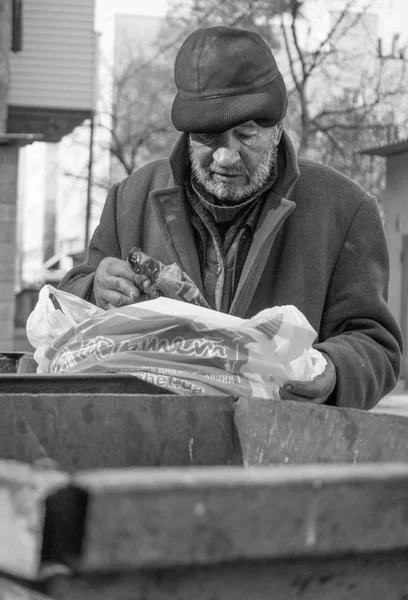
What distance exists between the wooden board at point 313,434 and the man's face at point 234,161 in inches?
54.6

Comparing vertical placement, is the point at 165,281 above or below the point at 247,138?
below

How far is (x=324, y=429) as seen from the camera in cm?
174

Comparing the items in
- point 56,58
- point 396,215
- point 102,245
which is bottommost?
point 396,215

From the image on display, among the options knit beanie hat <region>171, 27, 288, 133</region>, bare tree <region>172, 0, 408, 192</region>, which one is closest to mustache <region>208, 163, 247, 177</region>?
knit beanie hat <region>171, 27, 288, 133</region>

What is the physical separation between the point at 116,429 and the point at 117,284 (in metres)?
1.09

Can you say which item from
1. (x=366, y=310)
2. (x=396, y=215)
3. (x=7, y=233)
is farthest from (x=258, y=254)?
(x=396, y=215)

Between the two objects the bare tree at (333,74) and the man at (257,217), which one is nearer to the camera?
the man at (257,217)

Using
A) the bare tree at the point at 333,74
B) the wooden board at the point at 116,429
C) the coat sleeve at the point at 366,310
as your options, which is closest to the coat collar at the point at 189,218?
the coat sleeve at the point at 366,310

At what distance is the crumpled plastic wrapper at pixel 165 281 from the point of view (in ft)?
9.36

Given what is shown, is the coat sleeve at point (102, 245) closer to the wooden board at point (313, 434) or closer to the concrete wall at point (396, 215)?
the wooden board at point (313, 434)

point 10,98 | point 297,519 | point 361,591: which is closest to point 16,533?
point 297,519

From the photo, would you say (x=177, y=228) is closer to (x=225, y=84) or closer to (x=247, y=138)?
(x=247, y=138)

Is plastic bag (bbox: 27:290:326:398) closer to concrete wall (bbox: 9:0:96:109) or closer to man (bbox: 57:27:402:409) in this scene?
man (bbox: 57:27:402:409)

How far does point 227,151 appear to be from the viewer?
322 cm
